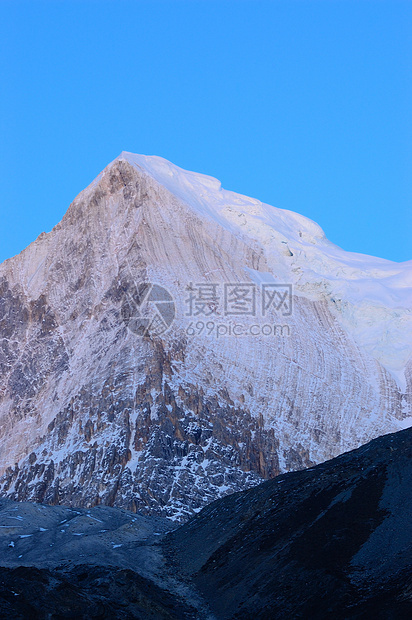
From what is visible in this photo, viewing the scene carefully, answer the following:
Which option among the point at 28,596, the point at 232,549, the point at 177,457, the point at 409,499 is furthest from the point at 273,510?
the point at 177,457

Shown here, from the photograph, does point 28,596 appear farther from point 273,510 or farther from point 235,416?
point 235,416

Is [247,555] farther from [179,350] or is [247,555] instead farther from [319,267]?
[319,267]

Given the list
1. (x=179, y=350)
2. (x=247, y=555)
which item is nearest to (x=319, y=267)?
(x=179, y=350)

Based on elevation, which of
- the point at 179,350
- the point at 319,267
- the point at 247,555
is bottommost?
the point at 247,555

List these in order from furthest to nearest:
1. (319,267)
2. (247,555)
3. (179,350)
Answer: (319,267), (179,350), (247,555)

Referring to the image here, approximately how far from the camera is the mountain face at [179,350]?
116 meters

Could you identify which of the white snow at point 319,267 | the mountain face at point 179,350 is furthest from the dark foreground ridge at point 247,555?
the white snow at point 319,267

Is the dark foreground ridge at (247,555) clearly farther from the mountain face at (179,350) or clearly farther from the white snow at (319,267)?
the white snow at (319,267)

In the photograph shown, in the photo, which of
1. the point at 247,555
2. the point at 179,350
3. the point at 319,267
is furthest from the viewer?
the point at 319,267

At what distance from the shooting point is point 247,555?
6800 centimetres

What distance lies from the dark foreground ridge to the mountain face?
2736 cm

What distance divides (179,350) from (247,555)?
62.2m

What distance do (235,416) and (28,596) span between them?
70370mm

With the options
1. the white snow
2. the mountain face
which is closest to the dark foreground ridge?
the mountain face
